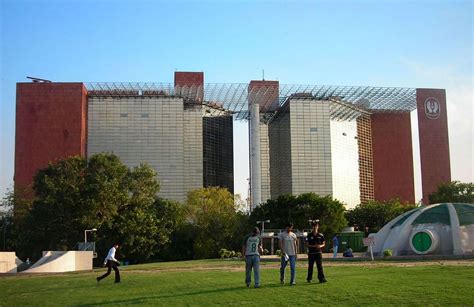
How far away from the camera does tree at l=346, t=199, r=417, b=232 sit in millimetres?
81125

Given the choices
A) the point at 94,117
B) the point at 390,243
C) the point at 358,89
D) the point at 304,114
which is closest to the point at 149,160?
the point at 94,117

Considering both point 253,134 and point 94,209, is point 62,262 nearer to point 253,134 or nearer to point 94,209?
point 94,209

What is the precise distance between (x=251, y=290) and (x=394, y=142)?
335 feet

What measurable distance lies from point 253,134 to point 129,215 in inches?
1740

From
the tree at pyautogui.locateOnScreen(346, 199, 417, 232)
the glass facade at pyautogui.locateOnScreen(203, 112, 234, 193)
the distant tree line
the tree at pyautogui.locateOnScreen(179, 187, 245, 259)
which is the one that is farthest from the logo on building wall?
the tree at pyautogui.locateOnScreen(179, 187, 245, 259)

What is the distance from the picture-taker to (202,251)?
219ft

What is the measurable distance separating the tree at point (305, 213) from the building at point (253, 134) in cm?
2147

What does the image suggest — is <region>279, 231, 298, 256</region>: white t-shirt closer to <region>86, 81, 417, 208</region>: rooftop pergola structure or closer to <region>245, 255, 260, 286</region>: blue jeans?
<region>245, 255, 260, 286</region>: blue jeans

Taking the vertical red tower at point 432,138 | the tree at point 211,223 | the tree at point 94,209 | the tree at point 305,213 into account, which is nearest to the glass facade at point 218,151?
the tree at point 211,223

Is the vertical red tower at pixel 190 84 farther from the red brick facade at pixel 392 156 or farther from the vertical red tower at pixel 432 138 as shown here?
the vertical red tower at pixel 432 138

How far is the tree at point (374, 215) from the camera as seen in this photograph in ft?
266

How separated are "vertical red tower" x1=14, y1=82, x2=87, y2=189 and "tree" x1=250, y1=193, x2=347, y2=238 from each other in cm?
3588

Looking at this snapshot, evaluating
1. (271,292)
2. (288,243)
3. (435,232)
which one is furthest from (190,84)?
(271,292)

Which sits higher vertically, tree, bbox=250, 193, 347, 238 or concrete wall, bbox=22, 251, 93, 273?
tree, bbox=250, 193, 347, 238
